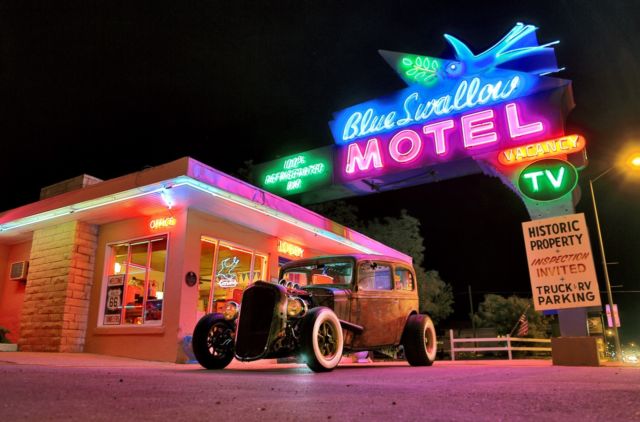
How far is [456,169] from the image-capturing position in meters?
16.2

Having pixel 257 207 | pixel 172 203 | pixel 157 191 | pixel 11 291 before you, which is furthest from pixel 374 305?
pixel 11 291

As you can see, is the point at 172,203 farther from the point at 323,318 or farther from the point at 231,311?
the point at 323,318

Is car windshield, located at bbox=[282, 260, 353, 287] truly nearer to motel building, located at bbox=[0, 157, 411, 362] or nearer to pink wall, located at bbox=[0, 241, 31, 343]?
motel building, located at bbox=[0, 157, 411, 362]

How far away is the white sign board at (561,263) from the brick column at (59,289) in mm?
10235

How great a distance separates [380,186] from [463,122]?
12.7 feet

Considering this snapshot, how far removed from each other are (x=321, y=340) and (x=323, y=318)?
310mm

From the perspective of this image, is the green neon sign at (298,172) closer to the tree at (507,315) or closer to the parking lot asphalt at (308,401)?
the parking lot asphalt at (308,401)

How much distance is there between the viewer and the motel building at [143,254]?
10.2 meters

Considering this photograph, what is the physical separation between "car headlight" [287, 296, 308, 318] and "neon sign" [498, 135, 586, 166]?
32.9 feet

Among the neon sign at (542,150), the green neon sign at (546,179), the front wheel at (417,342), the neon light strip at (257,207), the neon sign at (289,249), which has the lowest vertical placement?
the front wheel at (417,342)

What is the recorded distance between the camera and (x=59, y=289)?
A: 37.9 ft

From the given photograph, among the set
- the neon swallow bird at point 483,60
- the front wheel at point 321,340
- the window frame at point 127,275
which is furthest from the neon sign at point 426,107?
the front wheel at point 321,340

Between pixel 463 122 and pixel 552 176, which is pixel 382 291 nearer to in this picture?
pixel 552 176

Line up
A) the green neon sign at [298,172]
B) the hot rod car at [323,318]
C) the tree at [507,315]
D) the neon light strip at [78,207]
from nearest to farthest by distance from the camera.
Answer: the hot rod car at [323,318] < the neon light strip at [78,207] < the green neon sign at [298,172] < the tree at [507,315]
